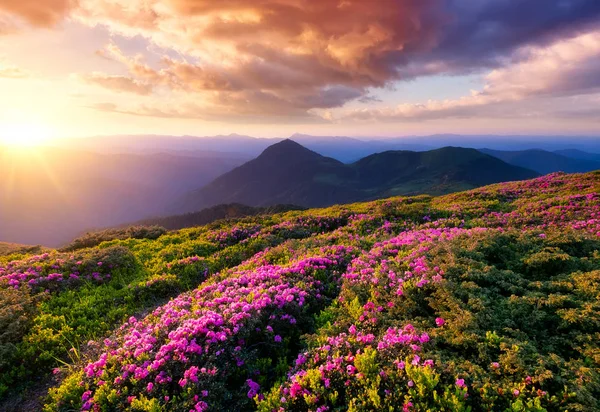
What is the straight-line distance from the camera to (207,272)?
14.3 metres

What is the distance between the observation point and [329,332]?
7.62m

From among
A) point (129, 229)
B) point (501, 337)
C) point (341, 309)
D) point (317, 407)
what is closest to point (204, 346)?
point (317, 407)

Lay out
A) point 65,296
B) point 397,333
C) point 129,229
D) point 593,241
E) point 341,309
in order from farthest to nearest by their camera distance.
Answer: point 129,229, point 65,296, point 593,241, point 341,309, point 397,333

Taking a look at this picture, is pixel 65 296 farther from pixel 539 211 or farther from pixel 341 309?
pixel 539 211

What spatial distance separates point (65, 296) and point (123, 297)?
7.29 feet

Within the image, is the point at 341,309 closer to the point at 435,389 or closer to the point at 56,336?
the point at 435,389

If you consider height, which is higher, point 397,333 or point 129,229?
point 397,333

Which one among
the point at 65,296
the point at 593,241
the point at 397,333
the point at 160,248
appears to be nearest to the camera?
the point at 397,333

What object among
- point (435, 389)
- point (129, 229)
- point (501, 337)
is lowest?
point (129, 229)

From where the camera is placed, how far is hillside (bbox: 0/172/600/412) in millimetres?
5477

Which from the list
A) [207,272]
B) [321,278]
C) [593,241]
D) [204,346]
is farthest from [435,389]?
[207,272]

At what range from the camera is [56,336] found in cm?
926

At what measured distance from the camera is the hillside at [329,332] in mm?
5477

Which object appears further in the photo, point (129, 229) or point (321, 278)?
point (129, 229)
